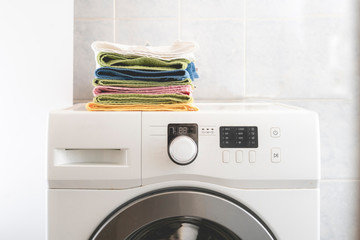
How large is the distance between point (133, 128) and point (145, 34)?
0.66 m

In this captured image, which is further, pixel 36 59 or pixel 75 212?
pixel 36 59

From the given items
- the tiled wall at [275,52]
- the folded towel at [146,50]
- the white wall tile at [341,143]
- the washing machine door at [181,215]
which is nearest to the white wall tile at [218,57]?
the tiled wall at [275,52]

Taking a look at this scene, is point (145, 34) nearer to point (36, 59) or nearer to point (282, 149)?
point (36, 59)

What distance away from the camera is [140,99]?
0.87 meters

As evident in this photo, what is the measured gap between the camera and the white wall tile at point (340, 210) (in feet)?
4.56

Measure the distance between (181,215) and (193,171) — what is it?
4.1 inches

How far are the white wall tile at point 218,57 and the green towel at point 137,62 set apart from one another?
1.71 feet

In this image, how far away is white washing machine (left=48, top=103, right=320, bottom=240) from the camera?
82 centimetres

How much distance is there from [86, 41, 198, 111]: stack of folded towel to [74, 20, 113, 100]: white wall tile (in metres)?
0.54

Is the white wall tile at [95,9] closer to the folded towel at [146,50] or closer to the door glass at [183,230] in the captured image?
the folded towel at [146,50]

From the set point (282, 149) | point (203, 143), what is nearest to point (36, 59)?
point (203, 143)

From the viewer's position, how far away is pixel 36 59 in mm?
1153

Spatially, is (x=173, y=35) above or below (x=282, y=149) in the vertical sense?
above

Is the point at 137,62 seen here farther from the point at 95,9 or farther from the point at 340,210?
the point at 340,210
